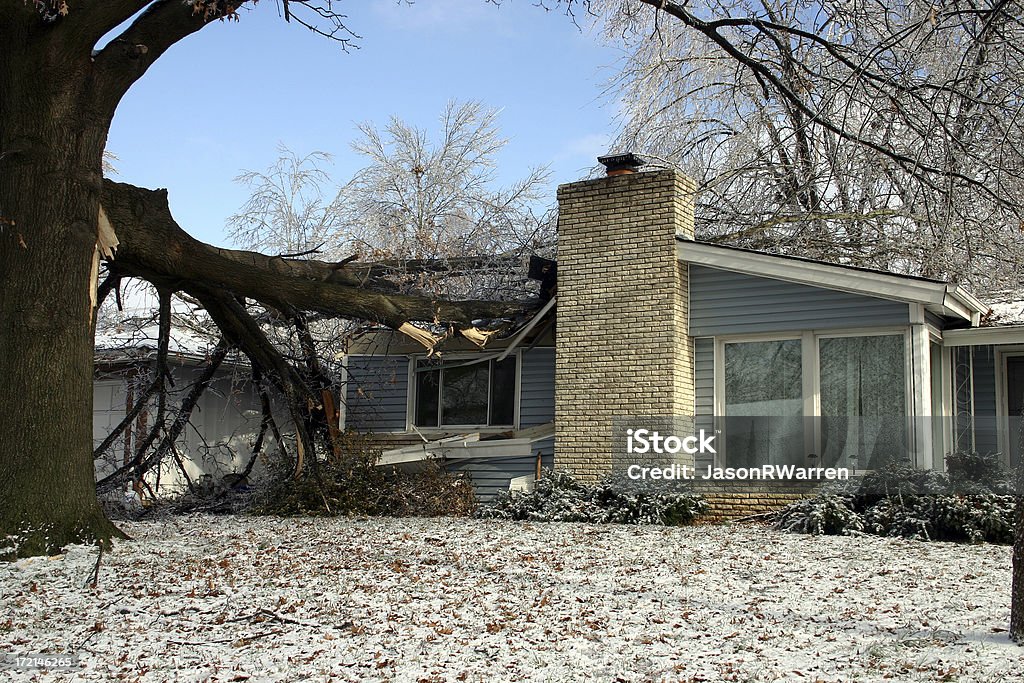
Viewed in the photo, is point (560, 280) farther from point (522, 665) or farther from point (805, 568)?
point (522, 665)

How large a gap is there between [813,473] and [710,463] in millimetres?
1342

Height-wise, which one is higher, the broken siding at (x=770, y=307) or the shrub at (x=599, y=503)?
the broken siding at (x=770, y=307)

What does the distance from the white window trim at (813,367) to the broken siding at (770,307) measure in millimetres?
134

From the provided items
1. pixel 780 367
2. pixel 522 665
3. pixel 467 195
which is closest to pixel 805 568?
pixel 522 665

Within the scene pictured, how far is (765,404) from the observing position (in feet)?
43.7

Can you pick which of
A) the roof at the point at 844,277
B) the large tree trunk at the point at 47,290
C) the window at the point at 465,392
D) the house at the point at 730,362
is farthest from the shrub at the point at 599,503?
A: the large tree trunk at the point at 47,290

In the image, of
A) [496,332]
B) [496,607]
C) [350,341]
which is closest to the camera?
[496,607]

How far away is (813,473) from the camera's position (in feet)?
42.0

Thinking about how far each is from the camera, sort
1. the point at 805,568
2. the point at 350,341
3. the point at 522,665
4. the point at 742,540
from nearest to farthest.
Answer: the point at 522,665
the point at 805,568
the point at 742,540
the point at 350,341

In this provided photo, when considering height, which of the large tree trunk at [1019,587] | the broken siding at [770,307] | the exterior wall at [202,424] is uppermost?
the broken siding at [770,307]

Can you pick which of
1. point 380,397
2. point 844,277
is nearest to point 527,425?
point 380,397

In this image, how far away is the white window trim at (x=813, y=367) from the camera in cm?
1239

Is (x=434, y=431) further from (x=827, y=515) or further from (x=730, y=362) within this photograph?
(x=827, y=515)

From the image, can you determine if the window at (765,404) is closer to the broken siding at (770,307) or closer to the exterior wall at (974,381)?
the broken siding at (770,307)
